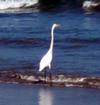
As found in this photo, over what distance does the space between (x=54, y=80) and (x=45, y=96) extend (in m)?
2.09

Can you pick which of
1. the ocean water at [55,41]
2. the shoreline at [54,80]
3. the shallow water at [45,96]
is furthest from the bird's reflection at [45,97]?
the ocean water at [55,41]

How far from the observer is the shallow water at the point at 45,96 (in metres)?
11.0

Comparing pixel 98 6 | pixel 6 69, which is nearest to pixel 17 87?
pixel 6 69

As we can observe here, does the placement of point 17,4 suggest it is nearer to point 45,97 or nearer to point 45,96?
point 45,96

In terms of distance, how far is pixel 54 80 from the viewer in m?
13.7

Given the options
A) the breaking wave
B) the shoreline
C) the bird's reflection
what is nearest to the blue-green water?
the bird's reflection

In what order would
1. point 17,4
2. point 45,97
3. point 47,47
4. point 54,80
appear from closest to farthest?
point 45,97, point 54,80, point 47,47, point 17,4

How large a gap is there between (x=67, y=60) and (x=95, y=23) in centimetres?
1019

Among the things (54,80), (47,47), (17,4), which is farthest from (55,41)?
(17,4)

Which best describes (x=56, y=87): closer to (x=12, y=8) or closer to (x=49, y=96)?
(x=49, y=96)

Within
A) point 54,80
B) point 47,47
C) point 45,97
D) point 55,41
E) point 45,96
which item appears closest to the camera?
point 45,97

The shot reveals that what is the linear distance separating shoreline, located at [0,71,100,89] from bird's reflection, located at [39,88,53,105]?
83 cm

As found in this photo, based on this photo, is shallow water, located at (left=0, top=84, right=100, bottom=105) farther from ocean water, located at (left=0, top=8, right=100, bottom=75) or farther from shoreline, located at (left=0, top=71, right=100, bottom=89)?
ocean water, located at (left=0, top=8, right=100, bottom=75)

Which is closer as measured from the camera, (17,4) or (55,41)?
(55,41)
